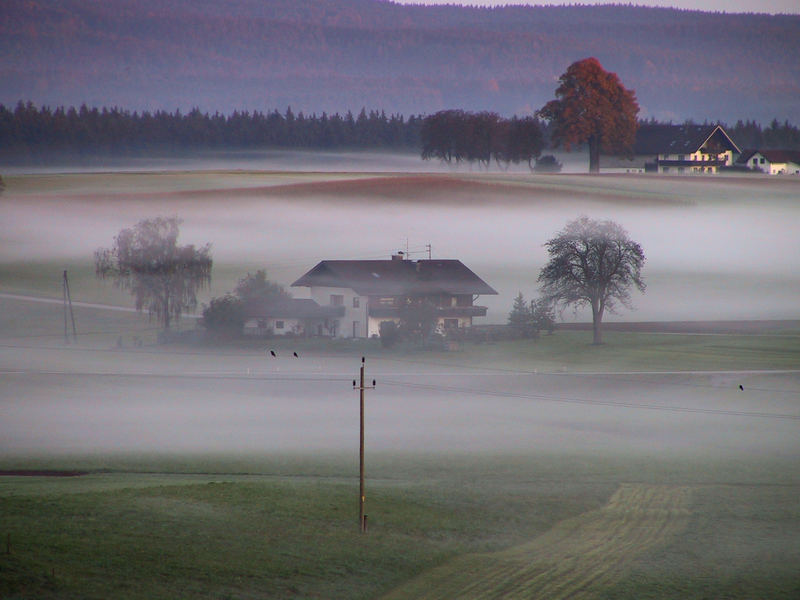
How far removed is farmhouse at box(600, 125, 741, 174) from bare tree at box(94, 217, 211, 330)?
26580mm

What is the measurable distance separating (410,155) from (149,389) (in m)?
23.6

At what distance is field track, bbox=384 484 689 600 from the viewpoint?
19250 mm

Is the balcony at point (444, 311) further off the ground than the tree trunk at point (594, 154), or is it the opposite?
the tree trunk at point (594, 154)

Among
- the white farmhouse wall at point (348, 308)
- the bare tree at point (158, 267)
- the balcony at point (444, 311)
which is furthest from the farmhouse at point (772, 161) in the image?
the bare tree at point (158, 267)

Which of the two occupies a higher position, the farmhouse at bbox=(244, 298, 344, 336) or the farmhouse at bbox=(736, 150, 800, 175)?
the farmhouse at bbox=(736, 150, 800, 175)

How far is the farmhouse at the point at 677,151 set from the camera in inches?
2335

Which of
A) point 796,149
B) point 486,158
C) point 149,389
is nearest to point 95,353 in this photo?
point 149,389

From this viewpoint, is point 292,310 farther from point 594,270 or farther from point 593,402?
point 594,270

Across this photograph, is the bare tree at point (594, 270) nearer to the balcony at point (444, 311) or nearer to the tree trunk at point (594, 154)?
the balcony at point (444, 311)

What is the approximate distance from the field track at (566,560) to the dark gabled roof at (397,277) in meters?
24.9

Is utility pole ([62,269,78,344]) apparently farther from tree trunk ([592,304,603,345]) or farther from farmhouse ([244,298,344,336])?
tree trunk ([592,304,603,345])

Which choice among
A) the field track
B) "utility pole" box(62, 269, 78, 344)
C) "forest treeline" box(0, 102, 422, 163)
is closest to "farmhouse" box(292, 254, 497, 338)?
"forest treeline" box(0, 102, 422, 163)

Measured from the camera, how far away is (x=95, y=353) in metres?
49.8

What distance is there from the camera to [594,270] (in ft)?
168
